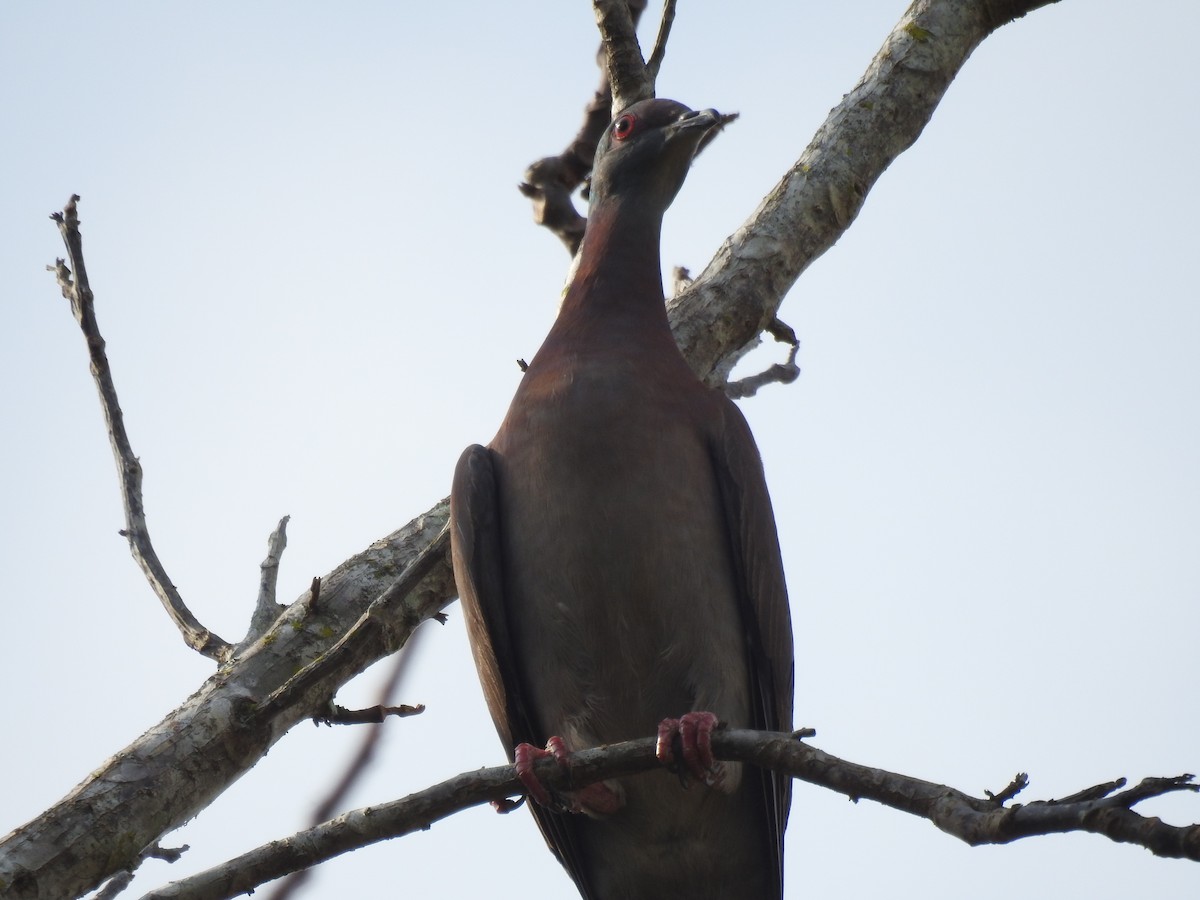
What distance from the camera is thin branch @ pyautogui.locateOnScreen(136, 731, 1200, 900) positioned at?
2527 millimetres

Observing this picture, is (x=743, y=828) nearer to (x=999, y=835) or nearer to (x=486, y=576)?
(x=486, y=576)

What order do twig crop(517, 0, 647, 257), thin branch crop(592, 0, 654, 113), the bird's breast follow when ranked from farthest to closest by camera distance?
1. twig crop(517, 0, 647, 257)
2. thin branch crop(592, 0, 654, 113)
3. the bird's breast

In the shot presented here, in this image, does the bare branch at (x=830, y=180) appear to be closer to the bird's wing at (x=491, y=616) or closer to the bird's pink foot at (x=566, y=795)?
the bird's wing at (x=491, y=616)

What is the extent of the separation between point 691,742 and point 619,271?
2288 millimetres

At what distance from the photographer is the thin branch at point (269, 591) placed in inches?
199

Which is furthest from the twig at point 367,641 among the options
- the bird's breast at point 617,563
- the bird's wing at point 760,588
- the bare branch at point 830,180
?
the bare branch at point 830,180

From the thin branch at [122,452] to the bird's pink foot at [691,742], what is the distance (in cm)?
185

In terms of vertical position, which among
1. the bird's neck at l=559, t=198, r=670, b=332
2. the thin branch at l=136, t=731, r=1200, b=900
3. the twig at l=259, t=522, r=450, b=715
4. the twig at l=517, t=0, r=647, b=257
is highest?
the twig at l=517, t=0, r=647, b=257

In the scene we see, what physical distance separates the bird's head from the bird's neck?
3.4 inches

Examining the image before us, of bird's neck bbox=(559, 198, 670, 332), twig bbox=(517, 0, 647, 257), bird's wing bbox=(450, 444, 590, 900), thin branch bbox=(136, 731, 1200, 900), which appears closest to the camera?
thin branch bbox=(136, 731, 1200, 900)

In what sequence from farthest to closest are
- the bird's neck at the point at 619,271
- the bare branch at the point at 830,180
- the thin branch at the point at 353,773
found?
the bare branch at the point at 830,180, the bird's neck at the point at 619,271, the thin branch at the point at 353,773

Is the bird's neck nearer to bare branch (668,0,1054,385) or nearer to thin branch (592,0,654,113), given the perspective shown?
bare branch (668,0,1054,385)

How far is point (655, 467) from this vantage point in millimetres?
4852

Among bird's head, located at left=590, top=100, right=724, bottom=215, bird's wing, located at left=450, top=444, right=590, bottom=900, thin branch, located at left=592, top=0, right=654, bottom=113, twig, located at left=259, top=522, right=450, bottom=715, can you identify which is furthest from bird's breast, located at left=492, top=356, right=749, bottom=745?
thin branch, located at left=592, top=0, right=654, bottom=113
